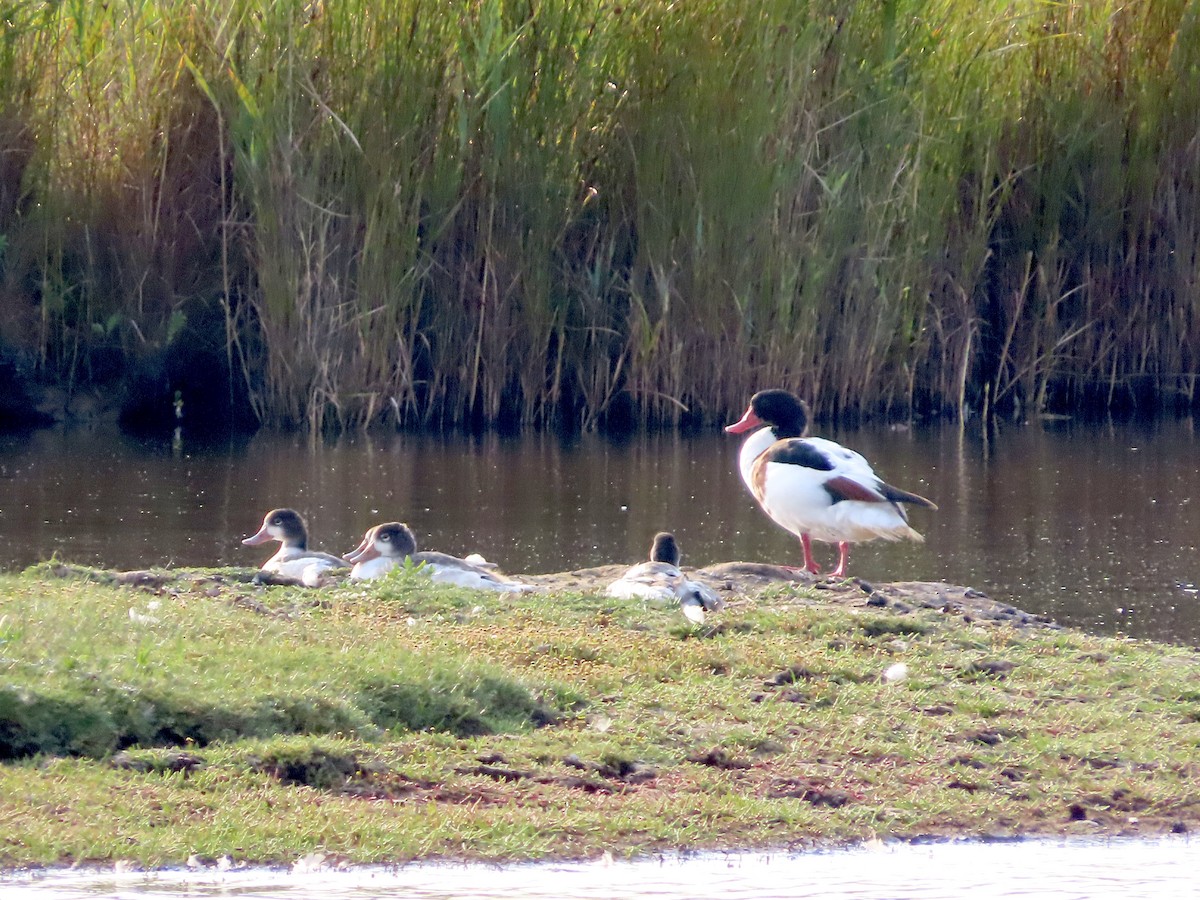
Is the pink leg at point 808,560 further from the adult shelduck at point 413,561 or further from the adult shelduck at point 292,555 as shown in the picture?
the adult shelduck at point 292,555

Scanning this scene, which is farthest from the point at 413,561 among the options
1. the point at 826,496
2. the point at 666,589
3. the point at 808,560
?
the point at 826,496

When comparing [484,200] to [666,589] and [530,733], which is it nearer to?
[666,589]

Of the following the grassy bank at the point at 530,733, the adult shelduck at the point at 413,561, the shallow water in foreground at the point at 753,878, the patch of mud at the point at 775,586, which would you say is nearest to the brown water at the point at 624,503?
the patch of mud at the point at 775,586

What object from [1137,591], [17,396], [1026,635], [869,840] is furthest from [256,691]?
[17,396]

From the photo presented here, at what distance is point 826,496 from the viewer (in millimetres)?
10023

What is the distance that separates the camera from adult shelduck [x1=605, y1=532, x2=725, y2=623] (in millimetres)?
7734

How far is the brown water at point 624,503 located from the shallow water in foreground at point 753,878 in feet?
11.3

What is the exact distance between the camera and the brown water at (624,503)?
1013cm

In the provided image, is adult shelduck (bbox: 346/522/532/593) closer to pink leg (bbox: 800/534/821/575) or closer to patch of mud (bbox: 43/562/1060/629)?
patch of mud (bbox: 43/562/1060/629)

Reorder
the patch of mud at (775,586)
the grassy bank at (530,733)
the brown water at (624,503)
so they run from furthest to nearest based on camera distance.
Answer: the brown water at (624,503) < the patch of mud at (775,586) < the grassy bank at (530,733)

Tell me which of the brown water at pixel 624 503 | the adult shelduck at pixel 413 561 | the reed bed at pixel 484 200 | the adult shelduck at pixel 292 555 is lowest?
the brown water at pixel 624 503

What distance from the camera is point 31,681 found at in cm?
519

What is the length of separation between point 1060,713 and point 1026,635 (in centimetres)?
135

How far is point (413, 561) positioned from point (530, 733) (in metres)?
2.89
